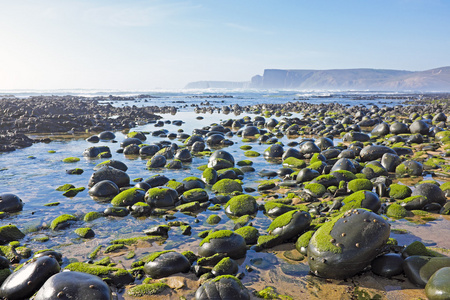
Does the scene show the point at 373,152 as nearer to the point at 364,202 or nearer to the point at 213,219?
the point at 364,202

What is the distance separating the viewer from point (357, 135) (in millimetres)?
16406

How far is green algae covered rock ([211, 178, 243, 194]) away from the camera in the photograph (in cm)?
892

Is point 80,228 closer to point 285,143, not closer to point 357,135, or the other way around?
point 285,143

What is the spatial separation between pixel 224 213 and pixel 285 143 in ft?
32.8

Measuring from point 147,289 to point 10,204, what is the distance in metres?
5.29

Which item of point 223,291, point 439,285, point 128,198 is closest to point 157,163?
point 128,198

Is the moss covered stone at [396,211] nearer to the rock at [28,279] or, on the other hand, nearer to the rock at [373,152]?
the rock at [373,152]

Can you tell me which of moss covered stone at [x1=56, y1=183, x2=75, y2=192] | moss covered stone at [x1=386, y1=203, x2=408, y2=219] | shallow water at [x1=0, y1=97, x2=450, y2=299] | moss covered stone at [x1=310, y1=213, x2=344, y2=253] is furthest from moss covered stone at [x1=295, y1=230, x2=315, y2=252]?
moss covered stone at [x1=56, y1=183, x2=75, y2=192]

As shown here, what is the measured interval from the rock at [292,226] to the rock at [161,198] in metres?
3.01

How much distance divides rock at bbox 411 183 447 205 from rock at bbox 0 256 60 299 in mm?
7813

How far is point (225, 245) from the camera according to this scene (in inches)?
210

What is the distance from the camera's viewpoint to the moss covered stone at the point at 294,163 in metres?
11.7

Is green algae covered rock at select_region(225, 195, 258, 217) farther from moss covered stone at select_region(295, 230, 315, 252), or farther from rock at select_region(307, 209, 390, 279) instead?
rock at select_region(307, 209, 390, 279)

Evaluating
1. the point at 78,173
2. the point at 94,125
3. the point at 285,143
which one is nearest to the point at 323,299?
the point at 78,173
